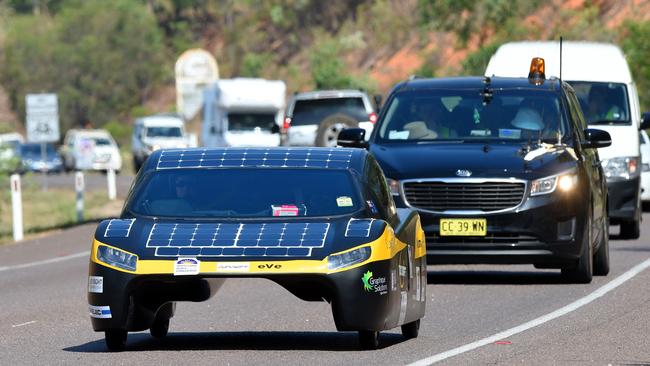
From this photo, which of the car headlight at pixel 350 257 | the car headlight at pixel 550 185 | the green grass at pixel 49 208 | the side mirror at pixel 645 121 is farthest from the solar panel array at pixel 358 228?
the green grass at pixel 49 208

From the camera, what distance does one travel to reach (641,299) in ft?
47.7

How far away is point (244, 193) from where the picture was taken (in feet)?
36.5

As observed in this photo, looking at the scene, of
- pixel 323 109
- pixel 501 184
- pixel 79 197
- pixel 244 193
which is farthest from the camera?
pixel 79 197

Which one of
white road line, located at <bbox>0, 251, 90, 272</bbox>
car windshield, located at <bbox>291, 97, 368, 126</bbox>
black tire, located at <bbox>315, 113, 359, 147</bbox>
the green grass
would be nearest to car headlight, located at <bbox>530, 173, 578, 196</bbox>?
white road line, located at <bbox>0, 251, 90, 272</bbox>

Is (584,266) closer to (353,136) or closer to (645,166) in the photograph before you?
(353,136)

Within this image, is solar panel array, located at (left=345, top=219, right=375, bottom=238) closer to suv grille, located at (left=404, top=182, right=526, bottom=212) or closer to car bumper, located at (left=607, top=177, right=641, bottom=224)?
suv grille, located at (left=404, top=182, right=526, bottom=212)

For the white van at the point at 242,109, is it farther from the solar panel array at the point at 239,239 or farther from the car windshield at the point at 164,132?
the solar panel array at the point at 239,239

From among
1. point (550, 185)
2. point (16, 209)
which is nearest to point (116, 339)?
point (550, 185)

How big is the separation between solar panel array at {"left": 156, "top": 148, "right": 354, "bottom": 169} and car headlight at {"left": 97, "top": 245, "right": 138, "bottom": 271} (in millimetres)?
875

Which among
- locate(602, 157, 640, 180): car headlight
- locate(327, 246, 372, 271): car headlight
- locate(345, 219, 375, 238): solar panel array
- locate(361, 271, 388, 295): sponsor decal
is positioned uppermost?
locate(345, 219, 375, 238): solar panel array

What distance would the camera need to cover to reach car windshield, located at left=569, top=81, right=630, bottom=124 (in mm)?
22812

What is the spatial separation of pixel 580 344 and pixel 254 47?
102 meters

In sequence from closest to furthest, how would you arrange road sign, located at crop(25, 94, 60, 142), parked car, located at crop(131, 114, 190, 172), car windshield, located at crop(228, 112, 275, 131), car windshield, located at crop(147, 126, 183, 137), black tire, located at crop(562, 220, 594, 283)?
black tire, located at crop(562, 220, 594, 283) < car windshield, located at crop(228, 112, 275, 131) < road sign, located at crop(25, 94, 60, 142) < parked car, located at crop(131, 114, 190, 172) < car windshield, located at crop(147, 126, 183, 137)

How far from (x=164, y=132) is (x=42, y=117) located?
74.9 ft
